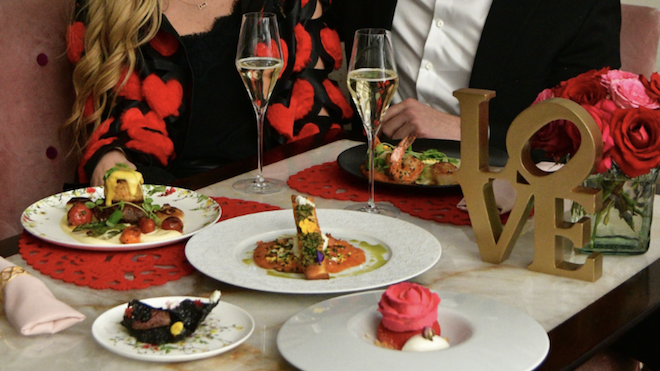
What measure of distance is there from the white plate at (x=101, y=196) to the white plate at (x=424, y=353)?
35 cm

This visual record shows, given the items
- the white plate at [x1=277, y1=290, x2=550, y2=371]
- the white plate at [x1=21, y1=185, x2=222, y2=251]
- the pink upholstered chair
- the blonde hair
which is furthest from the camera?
the pink upholstered chair

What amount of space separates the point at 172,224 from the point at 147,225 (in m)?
0.04

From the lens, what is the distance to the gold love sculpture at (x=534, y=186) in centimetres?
89

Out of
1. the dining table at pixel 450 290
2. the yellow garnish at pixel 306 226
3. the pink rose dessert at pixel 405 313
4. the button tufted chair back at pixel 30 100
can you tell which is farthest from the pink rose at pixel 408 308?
the button tufted chair back at pixel 30 100

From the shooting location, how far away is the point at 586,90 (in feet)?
3.15

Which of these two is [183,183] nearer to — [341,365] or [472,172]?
[472,172]

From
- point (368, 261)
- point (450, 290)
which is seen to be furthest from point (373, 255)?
point (450, 290)

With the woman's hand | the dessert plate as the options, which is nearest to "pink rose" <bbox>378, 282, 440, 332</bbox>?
the dessert plate

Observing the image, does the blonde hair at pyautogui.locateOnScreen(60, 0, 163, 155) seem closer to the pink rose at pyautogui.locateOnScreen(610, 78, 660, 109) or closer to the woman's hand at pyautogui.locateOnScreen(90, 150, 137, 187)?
the woman's hand at pyautogui.locateOnScreen(90, 150, 137, 187)

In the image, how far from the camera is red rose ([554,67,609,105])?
949mm

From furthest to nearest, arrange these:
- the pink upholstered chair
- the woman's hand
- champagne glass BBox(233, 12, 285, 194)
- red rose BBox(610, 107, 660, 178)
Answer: the pink upholstered chair → the woman's hand → champagne glass BBox(233, 12, 285, 194) → red rose BBox(610, 107, 660, 178)

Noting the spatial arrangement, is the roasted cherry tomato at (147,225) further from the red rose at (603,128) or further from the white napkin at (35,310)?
the red rose at (603,128)

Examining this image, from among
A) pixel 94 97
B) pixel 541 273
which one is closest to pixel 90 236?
pixel 541 273

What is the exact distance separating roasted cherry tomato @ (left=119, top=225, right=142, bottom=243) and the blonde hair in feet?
2.57
